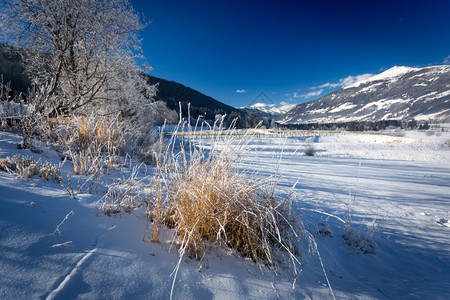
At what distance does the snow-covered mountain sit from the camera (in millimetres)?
99375

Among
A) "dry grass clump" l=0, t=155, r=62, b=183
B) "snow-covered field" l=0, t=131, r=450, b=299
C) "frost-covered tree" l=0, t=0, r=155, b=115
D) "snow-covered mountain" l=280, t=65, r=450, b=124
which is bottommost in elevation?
"snow-covered field" l=0, t=131, r=450, b=299

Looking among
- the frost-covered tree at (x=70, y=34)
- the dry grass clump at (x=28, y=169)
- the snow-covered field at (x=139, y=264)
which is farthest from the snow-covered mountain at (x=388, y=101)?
the dry grass clump at (x=28, y=169)

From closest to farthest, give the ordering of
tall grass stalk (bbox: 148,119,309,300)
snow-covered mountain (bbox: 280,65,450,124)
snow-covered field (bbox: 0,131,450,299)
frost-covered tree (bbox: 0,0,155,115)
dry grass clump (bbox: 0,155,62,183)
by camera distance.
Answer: snow-covered field (bbox: 0,131,450,299) < tall grass stalk (bbox: 148,119,309,300) < dry grass clump (bbox: 0,155,62,183) < frost-covered tree (bbox: 0,0,155,115) < snow-covered mountain (bbox: 280,65,450,124)

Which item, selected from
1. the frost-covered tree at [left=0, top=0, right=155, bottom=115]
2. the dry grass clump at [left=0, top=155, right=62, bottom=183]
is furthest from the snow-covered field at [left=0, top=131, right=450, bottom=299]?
the frost-covered tree at [left=0, top=0, right=155, bottom=115]

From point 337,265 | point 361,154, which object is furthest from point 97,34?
point 361,154

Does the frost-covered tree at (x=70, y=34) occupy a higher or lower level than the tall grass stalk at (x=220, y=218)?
higher

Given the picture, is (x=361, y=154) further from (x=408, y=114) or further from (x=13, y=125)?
(x=408, y=114)

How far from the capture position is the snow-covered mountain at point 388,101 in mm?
99375

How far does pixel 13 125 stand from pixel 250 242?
4426 mm

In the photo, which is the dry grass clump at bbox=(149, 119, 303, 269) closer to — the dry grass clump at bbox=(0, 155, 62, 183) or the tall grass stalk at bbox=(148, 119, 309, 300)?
the tall grass stalk at bbox=(148, 119, 309, 300)

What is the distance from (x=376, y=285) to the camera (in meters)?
1.49

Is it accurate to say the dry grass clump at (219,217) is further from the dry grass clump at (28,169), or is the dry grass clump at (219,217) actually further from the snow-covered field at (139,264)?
the dry grass clump at (28,169)

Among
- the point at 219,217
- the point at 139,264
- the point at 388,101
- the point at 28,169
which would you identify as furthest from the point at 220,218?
the point at 388,101

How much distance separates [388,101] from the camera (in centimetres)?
12794
